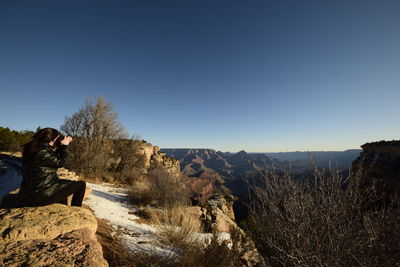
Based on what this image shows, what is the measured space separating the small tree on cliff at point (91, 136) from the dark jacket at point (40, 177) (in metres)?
10.2

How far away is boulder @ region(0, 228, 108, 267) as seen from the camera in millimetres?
1639

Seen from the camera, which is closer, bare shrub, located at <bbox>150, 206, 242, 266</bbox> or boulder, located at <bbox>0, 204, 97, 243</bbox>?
boulder, located at <bbox>0, 204, 97, 243</bbox>

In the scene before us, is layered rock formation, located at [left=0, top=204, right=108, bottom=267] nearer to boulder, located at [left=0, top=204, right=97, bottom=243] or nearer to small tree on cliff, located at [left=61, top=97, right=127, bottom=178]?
boulder, located at [left=0, top=204, right=97, bottom=243]

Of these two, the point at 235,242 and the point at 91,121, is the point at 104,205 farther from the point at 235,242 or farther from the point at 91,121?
the point at 91,121

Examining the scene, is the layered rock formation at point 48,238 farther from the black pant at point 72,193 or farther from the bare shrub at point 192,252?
the bare shrub at point 192,252

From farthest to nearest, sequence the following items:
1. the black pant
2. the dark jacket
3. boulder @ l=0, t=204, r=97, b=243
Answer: the black pant < the dark jacket < boulder @ l=0, t=204, r=97, b=243

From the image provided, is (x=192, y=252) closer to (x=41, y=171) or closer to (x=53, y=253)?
(x=53, y=253)

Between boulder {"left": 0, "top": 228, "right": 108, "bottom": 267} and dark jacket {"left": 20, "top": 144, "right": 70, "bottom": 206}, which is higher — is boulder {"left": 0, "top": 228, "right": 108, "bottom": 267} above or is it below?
below

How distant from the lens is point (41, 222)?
225cm

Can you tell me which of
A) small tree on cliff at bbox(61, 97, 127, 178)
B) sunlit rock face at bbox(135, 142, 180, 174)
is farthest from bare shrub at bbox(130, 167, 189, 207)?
sunlit rock face at bbox(135, 142, 180, 174)

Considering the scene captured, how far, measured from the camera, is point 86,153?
1164 cm

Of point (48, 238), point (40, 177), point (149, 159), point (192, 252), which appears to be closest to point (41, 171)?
point (40, 177)

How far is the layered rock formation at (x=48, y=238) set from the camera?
1682 millimetres

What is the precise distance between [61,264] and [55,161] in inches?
62.4
